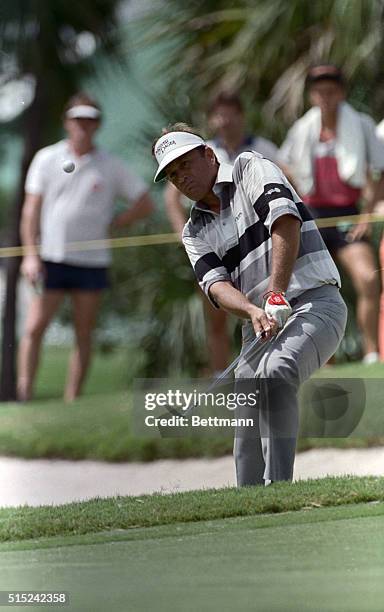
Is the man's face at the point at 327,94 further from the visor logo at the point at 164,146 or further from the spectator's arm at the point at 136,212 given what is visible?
the visor logo at the point at 164,146

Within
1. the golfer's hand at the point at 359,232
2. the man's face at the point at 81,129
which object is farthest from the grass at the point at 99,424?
the man's face at the point at 81,129

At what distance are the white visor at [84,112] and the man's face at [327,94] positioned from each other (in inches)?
37.7

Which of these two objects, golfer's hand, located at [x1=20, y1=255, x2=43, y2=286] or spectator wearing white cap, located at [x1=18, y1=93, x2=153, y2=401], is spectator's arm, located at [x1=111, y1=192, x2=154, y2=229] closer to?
spectator wearing white cap, located at [x1=18, y1=93, x2=153, y2=401]

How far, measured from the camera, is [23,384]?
16.6ft

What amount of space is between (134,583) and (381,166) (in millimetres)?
2010

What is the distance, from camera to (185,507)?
448 cm

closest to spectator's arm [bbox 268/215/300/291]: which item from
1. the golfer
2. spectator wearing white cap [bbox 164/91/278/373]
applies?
the golfer

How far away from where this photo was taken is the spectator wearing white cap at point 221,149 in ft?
16.1

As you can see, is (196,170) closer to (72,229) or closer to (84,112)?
(84,112)

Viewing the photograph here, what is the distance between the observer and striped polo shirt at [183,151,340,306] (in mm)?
4262

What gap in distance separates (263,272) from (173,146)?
531 millimetres

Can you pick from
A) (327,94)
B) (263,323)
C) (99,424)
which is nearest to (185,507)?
(99,424)

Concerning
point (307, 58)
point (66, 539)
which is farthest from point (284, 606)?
point (307, 58)

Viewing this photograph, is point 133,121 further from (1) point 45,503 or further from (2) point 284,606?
(2) point 284,606
